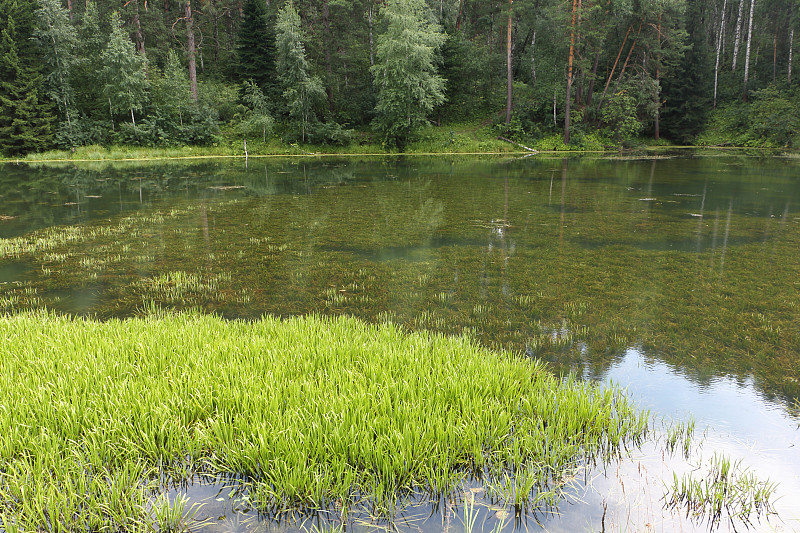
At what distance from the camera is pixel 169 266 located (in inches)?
343

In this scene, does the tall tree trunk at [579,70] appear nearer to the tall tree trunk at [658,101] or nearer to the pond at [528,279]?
the tall tree trunk at [658,101]

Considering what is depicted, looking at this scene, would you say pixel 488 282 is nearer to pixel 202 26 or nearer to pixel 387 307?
pixel 387 307

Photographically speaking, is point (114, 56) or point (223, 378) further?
point (114, 56)

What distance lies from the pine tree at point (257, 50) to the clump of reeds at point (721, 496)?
44.8m

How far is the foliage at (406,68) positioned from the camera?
34.7 metres

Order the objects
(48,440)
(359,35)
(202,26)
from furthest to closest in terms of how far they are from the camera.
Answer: (202,26), (359,35), (48,440)

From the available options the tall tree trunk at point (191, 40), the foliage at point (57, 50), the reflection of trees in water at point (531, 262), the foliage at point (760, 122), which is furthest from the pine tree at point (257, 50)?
the foliage at point (760, 122)

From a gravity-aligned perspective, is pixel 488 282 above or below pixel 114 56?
below

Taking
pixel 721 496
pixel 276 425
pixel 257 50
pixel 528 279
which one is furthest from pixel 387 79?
pixel 721 496

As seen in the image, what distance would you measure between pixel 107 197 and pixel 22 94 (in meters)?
27.0

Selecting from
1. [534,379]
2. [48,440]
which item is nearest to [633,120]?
[534,379]

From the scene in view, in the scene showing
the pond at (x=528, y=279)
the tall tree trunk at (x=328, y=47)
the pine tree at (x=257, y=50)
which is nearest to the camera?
the pond at (x=528, y=279)

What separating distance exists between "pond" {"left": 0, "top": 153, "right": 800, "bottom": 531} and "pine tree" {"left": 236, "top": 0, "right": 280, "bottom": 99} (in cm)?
2966

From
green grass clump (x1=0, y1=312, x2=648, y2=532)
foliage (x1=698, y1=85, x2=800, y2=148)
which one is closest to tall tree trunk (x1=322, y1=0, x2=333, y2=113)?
foliage (x1=698, y1=85, x2=800, y2=148)
